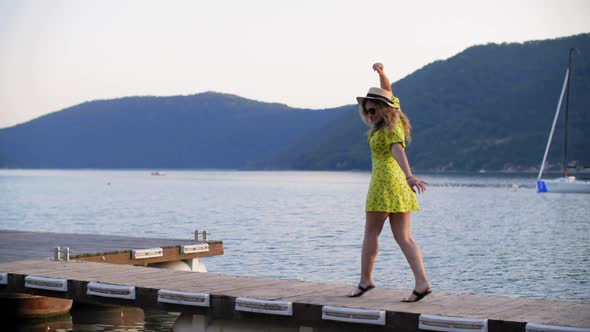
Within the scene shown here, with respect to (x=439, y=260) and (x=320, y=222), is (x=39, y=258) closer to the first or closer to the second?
(x=439, y=260)

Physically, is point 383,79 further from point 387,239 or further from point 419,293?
point 387,239

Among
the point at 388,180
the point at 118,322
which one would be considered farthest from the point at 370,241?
the point at 118,322

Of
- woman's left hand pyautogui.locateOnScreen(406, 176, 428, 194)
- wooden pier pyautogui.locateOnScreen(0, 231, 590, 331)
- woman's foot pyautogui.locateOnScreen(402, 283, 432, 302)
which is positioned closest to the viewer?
wooden pier pyautogui.locateOnScreen(0, 231, 590, 331)

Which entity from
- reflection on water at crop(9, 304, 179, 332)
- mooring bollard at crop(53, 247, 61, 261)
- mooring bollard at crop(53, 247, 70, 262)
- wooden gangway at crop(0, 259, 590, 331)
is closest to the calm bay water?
reflection on water at crop(9, 304, 179, 332)

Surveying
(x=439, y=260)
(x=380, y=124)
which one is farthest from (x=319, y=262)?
(x=380, y=124)

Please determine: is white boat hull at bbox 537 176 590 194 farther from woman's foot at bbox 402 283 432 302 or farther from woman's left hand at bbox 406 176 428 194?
woman's left hand at bbox 406 176 428 194

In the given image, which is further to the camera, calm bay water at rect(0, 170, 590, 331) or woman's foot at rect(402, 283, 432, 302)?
calm bay water at rect(0, 170, 590, 331)

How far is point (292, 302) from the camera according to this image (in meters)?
8.69

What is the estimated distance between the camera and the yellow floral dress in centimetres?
851

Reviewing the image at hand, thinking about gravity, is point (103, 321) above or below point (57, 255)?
below

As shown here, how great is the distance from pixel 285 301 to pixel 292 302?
3.2 inches

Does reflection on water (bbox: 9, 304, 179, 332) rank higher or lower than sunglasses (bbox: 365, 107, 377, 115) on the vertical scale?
lower

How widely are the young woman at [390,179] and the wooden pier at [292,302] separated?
1.66 feet

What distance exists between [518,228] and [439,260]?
18.9m
